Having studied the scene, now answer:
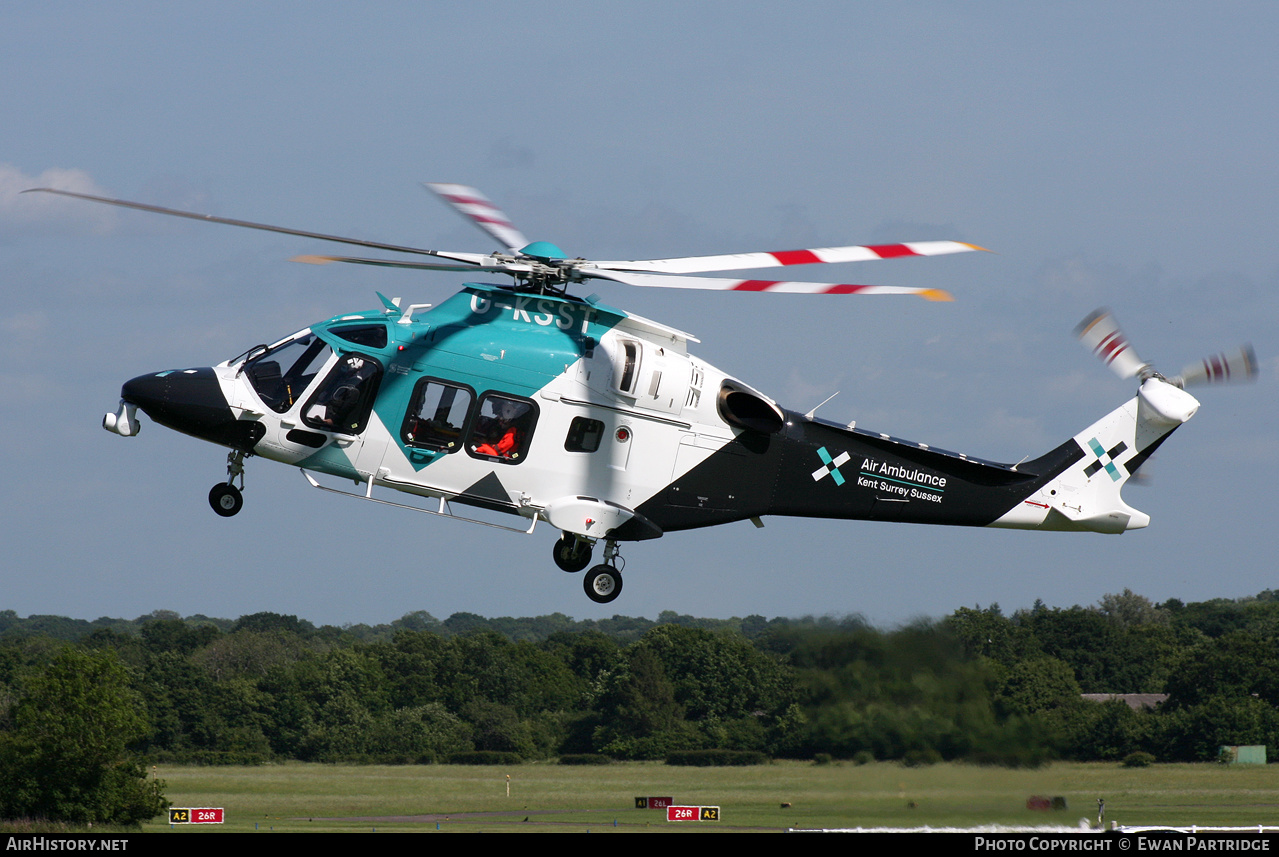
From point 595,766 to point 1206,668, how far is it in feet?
98.1

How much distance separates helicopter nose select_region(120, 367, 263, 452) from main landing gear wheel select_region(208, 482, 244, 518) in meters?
0.76

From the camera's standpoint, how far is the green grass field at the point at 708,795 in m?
19.3

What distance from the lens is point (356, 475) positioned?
58.6 ft

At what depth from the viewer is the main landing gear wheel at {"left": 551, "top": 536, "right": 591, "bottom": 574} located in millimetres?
18562

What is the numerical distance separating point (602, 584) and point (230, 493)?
211 inches

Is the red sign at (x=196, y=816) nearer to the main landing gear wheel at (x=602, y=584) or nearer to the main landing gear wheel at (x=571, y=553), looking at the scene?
the main landing gear wheel at (x=571, y=553)

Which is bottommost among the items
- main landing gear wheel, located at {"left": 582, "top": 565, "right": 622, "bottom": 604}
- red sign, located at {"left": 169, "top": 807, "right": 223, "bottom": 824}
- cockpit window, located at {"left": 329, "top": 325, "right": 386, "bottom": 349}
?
red sign, located at {"left": 169, "top": 807, "right": 223, "bottom": 824}

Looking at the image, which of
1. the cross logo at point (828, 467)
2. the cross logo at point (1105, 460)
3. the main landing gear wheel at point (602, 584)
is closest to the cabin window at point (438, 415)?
the main landing gear wheel at point (602, 584)

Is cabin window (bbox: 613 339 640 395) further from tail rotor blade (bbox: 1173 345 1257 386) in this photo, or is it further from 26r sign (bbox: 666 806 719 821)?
26r sign (bbox: 666 806 719 821)

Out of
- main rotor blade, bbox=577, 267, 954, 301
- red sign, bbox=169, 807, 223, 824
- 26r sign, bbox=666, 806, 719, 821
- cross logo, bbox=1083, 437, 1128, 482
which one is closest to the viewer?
main rotor blade, bbox=577, 267, 954, 301

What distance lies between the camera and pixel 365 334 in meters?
17.9

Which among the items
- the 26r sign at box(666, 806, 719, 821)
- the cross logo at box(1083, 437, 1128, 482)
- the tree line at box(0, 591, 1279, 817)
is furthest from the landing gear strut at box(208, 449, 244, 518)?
the 26r sign at box(666, 806, 719, 821)

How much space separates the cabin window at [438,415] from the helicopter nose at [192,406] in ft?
6.95
